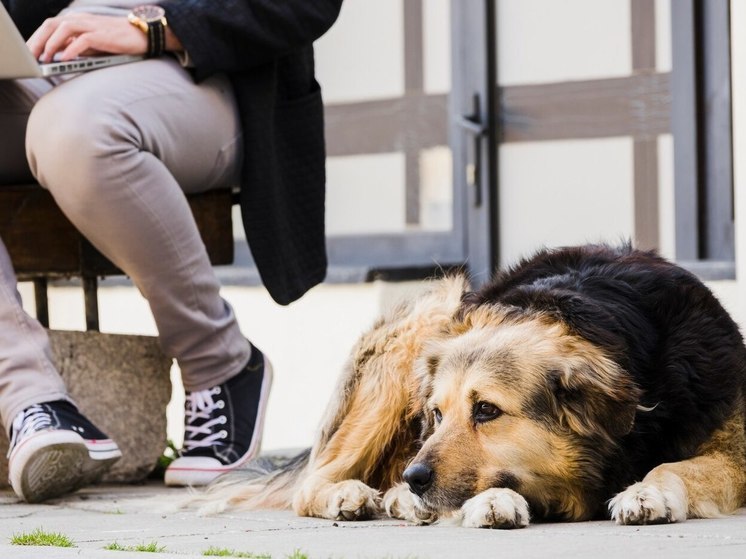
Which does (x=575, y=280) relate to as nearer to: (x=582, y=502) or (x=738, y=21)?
(x=582, y=502)

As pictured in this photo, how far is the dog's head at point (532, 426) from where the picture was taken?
9.51 feet

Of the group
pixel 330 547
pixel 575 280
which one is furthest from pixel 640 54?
pixel 330 547

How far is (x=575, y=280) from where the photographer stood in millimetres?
3236

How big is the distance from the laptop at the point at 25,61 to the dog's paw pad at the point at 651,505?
6.05 feet

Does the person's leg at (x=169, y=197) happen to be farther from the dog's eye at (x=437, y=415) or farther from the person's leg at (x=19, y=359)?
the dog's eye at (x=437, y=415)

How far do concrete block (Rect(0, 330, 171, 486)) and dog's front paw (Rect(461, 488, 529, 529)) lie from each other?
5.43 ft

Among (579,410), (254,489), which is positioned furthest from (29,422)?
(579,410)

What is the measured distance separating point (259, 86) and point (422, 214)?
3.15 metres

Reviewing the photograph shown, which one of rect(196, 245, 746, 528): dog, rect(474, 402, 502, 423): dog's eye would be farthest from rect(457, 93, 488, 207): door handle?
rect(474, 402, 502, 423): dog's eye

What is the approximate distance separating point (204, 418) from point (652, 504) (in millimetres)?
1555

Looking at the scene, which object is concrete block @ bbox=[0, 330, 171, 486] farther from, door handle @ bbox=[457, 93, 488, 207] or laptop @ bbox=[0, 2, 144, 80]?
door handle @ bbox=[457, 93, 488, 207]

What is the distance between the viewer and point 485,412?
2986 millimetres

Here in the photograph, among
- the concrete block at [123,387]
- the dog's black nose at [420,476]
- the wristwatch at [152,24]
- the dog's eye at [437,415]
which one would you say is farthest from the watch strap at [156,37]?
the dog's black nose at [420,476]

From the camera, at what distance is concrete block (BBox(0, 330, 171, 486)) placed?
4113 millimetres
